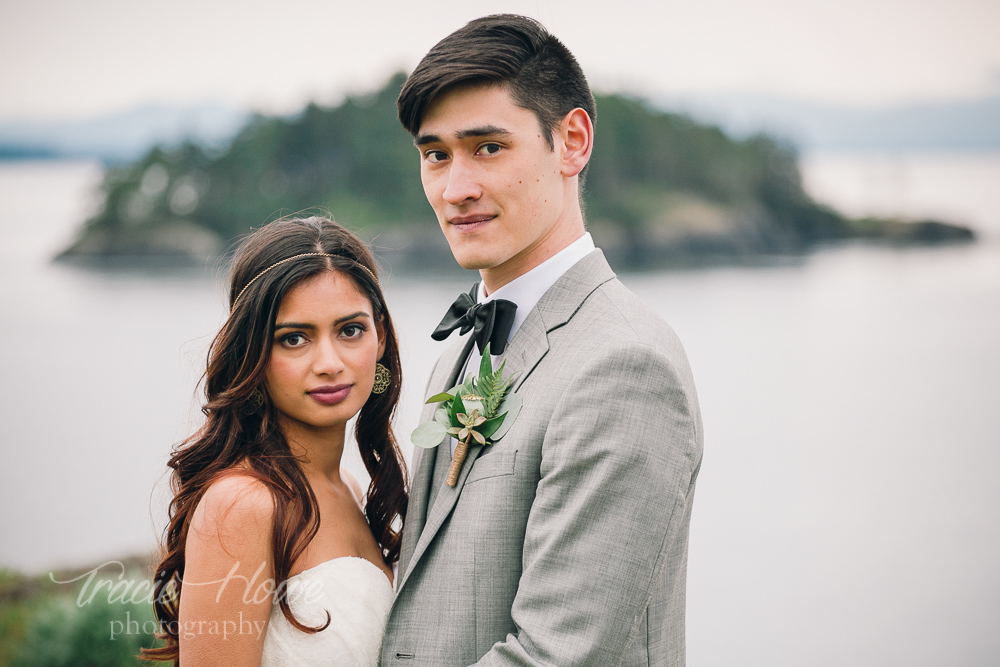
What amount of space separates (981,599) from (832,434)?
5643mm

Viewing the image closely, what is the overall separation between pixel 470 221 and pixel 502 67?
44 cm

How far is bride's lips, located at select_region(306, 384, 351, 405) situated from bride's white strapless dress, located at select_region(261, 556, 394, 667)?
0.52 meters

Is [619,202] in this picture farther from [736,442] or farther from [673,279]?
[736,442]

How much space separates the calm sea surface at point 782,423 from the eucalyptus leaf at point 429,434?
12.9m

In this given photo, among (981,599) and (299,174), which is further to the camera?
(299,174)

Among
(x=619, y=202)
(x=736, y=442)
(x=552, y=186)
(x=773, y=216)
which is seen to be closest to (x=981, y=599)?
(x=736, y=442)

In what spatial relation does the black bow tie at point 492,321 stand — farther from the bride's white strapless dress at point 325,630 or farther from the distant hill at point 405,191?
the distant hill at point 405,191

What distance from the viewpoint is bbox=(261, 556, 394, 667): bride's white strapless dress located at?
84.7 inches

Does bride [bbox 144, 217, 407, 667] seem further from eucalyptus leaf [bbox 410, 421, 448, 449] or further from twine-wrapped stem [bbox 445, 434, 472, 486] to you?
twine-wrapped stem [bbox 445, 434, 472, 486]

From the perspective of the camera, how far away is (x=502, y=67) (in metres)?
1.97

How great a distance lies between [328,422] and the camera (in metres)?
2.32

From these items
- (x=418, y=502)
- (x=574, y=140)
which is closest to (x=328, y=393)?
(x=418, y=502)

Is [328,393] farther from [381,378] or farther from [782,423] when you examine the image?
[782,423]

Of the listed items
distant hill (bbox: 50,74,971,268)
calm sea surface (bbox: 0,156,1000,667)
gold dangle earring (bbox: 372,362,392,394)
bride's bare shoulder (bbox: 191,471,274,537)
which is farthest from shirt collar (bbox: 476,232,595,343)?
distant hill (bbox: 50,74,971,268)
